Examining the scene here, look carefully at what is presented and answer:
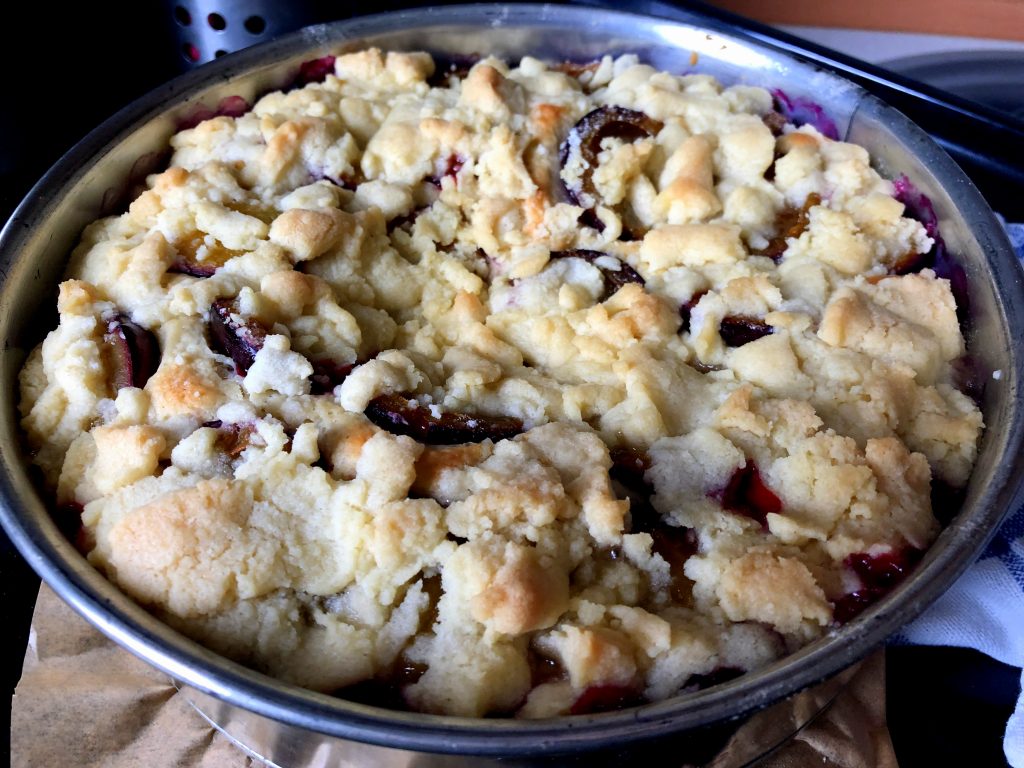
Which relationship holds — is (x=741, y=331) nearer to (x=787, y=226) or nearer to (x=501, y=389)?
(x=787, y=226)

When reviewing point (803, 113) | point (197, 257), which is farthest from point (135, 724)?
point (803, 113)

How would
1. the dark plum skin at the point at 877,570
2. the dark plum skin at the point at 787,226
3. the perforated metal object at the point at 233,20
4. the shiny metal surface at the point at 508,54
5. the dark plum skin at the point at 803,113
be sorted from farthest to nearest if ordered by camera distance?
the perforated metal object at the point at 233,20 < the dark plum skin at the point at 803,113 < the dark plum skin at the point at 787,226 < the dark plum skin at the point at 877,570 < the shiny metal surface at the point at 508,54

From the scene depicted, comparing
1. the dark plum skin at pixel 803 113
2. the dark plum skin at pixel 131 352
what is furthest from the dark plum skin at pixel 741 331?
the dark plum skin at pixel 131 352

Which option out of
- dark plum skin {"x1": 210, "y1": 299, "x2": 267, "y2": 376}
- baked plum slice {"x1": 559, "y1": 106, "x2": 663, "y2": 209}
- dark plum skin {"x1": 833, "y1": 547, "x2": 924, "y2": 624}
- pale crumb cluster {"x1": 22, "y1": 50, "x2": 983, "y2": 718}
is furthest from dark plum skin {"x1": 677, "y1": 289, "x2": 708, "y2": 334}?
dark plum skin {"x1": 210, "y1": 299, "x2": 267, "y2": 376}

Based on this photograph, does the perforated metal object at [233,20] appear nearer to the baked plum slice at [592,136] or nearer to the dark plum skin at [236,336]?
the baked plum slice at [592,136]

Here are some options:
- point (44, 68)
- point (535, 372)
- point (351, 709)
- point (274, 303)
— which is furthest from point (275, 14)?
point (351, 709)

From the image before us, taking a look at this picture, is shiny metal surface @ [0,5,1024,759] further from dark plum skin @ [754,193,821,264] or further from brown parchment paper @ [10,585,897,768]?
brown parchment paper @ [10,585,897,768]
